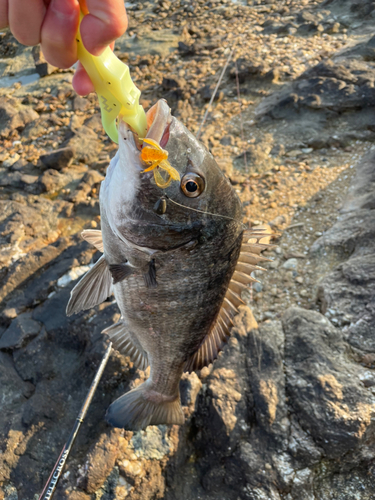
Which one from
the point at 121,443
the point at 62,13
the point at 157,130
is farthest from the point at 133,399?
the point at 62,13

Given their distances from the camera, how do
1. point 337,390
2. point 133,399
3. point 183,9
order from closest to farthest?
point 133,399
point 337,390
point 183,9

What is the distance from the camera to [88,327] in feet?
10.4

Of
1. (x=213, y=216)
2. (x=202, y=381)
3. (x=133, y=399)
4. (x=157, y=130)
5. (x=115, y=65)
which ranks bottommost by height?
(x=202, y=381)

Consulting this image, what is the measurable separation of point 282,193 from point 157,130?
3.93 m

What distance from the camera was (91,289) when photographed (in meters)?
2.21

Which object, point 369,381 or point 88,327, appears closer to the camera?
point 369,381

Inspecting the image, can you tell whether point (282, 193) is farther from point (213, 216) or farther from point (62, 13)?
point (62, 13)

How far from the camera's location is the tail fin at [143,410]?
210cm

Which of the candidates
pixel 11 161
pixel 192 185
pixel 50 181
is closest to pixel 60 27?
pixel 192 185

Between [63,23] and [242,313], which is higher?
[63,23]

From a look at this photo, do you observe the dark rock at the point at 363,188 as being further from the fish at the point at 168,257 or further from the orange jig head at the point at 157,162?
the orange jig head at the point at 157,162

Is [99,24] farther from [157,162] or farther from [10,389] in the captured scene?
[10,389]

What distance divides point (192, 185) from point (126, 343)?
1179 mm

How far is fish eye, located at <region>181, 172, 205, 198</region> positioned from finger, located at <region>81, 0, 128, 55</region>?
621 millimetres
